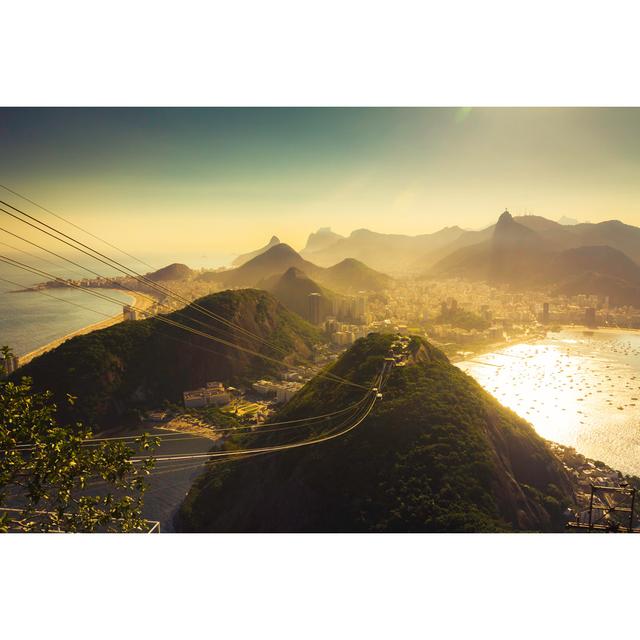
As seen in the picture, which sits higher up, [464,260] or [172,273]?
[464,260]

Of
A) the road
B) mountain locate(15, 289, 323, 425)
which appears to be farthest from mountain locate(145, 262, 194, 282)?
the road

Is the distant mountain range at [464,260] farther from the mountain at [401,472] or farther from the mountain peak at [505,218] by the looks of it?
Result: the mountain at [401,472]

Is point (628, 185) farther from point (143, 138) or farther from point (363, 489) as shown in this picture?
point (143, 138)

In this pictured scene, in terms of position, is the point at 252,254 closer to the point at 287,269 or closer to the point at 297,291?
the point at 287,269

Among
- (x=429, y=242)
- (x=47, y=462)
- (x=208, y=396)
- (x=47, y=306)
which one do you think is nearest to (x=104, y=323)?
(x=47, y=306)

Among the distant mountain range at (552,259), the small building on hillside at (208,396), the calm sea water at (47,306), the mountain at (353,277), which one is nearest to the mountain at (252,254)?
the calm sea water at (47,306)

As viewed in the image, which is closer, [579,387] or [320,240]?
[579,387]

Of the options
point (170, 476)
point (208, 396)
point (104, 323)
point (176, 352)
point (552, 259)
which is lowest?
point (170, 476)

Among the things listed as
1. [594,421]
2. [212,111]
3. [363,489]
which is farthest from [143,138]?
[594,421]
